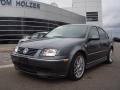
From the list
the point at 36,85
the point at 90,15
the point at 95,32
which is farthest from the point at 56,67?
the point at 90,15

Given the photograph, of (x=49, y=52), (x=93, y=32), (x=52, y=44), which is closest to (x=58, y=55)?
(x=49, y=52)

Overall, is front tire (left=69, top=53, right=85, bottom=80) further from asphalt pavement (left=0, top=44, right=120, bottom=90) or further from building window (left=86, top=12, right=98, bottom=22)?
building window (left=86, top=12, right=98, bottom=22)

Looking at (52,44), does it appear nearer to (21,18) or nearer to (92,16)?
(21,18)

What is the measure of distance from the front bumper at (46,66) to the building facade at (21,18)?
18609mm

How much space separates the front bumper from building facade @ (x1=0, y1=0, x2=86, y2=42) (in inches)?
733

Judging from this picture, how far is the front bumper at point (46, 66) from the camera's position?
424 centimetres

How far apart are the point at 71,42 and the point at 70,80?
958 mm

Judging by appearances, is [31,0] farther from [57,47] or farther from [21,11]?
[57,47]

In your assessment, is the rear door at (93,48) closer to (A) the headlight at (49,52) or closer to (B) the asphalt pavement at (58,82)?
(B) the asphalt pavement at (58,82)

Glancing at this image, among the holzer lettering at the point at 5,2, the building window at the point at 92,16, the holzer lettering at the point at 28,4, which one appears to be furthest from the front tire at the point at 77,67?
the building window at the point at 92,16

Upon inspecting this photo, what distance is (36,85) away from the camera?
4352 millimetres

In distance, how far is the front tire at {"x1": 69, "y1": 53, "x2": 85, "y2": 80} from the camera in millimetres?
4593

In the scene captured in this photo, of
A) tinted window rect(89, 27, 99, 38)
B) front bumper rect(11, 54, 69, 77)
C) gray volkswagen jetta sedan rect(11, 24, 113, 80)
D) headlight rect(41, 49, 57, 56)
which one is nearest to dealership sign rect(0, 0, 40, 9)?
tinted window rect(89, 27, 99, 38)

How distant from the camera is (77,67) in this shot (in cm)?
483
